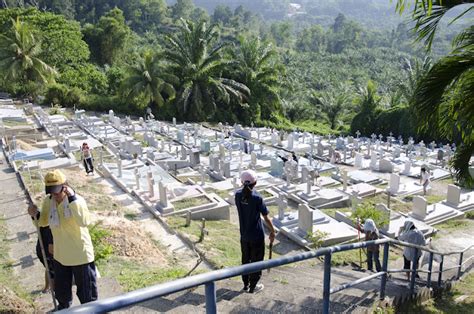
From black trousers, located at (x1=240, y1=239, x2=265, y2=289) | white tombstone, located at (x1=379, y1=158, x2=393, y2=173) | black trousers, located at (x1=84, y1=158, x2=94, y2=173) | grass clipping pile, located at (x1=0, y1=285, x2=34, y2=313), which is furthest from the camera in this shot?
white tombstone, located at (x1=379, y1=158, x2=393, y2=173)

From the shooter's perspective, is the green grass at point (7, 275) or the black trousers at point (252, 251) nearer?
the black trousers at point (252, 251)

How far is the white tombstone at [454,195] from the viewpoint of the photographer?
41.8 ft

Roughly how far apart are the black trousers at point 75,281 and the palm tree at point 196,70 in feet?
86.8

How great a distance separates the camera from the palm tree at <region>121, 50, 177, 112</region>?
1145 inches

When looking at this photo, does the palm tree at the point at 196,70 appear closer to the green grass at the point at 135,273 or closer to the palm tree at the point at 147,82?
the palm tree at the point at 147,82

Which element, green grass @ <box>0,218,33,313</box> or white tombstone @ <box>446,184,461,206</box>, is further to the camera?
white tombstone @ <box>446,184,461,206</box>

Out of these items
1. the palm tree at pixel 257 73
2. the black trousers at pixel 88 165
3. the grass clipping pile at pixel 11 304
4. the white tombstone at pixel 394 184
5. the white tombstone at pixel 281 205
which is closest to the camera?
the grass clipping pile at pixel 11 304

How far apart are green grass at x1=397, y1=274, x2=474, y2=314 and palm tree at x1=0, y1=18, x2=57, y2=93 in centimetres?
2751

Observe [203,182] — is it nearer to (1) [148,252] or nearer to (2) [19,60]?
(1) [148,252]

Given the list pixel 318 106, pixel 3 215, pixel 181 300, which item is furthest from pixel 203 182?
pixel 318 106

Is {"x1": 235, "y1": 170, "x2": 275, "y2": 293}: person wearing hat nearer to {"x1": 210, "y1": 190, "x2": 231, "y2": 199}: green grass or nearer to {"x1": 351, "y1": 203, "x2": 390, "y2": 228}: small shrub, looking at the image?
{"x1": 351, "y1": 203, "x2": 390, "y2": 228}: small shrub

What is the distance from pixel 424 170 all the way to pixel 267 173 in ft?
17.7

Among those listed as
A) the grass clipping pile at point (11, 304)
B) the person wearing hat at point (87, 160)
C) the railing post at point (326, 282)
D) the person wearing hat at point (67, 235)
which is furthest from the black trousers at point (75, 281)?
the person wearing hat at point (87, 160)

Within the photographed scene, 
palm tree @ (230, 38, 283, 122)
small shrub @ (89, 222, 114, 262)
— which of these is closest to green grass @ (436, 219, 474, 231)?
small shrub @ (89, 222, 114, 262)
